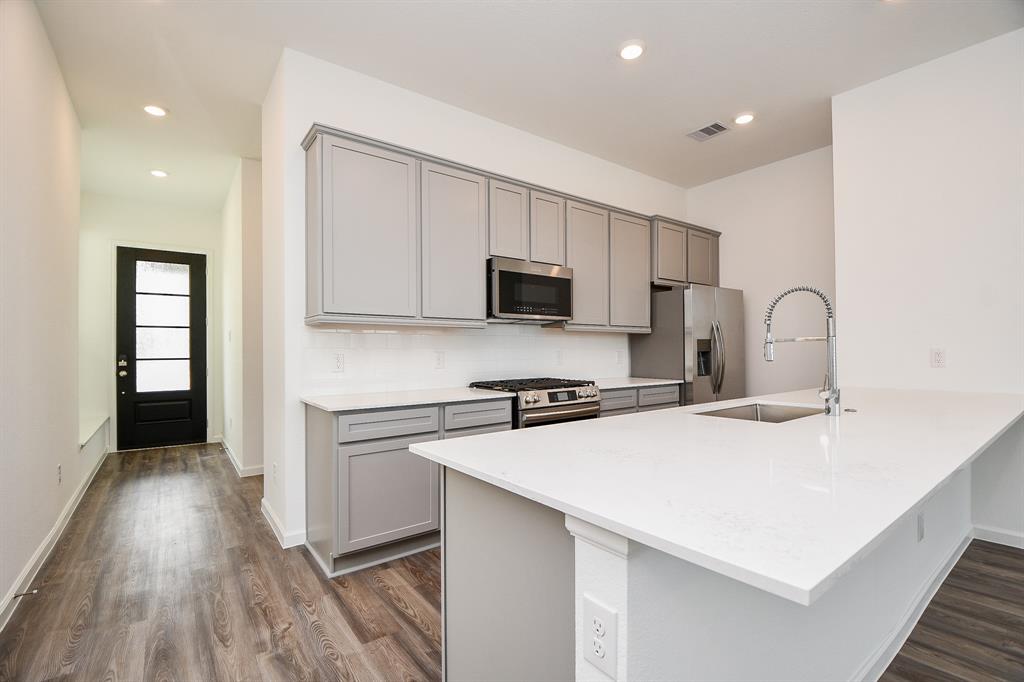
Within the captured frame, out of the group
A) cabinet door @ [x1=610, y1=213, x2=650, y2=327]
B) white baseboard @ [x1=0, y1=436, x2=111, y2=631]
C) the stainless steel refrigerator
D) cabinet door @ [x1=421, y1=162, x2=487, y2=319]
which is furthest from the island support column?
the stainless steel refrigerator

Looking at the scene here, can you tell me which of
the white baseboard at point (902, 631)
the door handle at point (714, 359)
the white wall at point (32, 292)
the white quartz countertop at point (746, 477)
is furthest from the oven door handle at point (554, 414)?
the white wall at point (32, 292)

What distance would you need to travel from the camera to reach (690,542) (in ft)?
2.38

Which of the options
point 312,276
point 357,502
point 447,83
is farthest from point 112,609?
point 447,83

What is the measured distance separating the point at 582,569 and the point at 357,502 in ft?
6.32

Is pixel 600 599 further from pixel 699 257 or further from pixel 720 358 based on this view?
pixel 699 257

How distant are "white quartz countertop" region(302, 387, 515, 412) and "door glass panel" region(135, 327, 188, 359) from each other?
4131 millimetres

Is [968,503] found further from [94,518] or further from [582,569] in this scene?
[94,518]

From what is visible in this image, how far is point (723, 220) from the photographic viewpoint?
16.9ft

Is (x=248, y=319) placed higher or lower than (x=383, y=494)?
higher

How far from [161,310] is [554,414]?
5.21m

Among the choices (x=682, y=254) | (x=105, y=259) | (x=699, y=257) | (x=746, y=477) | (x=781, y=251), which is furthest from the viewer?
(x=105, y=259)

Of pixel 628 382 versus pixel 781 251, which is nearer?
pixel 628 382

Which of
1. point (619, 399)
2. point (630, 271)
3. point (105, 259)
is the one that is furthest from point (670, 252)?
point (105, 259)

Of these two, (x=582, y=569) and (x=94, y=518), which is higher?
(x=582, y=569)
